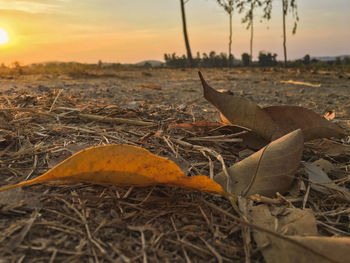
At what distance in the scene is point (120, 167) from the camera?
0.80 metres

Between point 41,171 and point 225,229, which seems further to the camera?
point 41,171

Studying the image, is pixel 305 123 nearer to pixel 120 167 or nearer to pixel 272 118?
pixel 272 118

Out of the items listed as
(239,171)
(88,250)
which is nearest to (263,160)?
(239,171)

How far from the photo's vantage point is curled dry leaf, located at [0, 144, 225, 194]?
79 centimetres

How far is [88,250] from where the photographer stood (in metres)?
0.66

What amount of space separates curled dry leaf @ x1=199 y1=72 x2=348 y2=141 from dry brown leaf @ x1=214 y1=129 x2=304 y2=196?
26cm

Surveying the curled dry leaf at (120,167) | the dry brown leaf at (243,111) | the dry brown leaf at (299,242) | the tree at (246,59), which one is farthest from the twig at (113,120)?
the tree at (246,59)

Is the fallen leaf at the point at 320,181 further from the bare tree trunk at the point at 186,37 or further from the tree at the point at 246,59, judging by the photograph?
the tree at the point at 246,59

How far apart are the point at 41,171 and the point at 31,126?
24.2 inches

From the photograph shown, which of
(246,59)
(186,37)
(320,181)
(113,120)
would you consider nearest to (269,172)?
(320,181)

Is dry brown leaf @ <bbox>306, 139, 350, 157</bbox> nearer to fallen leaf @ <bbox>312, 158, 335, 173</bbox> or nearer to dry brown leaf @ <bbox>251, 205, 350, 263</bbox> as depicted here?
fallen leaf @ <bbox>312, 158, 335, 173</bbox>

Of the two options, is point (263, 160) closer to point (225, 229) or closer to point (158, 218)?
point (225, 229)

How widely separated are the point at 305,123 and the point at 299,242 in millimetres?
680

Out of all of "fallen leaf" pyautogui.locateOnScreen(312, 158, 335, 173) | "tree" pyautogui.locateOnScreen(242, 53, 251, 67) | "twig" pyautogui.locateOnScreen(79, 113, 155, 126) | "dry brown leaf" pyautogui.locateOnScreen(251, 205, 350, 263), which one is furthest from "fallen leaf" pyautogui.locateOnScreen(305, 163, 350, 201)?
"tree" pyautogui.locateOnScreen(242, 53, 251, 67)
